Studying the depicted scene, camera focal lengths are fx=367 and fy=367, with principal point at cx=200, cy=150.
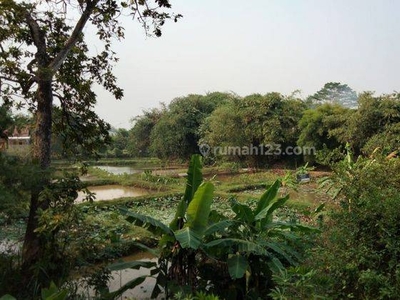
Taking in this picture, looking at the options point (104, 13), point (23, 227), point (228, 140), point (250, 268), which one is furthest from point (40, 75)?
point (228, 140)

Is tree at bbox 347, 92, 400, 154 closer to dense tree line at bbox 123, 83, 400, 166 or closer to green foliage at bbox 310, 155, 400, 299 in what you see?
dense tree line at bbox 123, 83, 400, 166

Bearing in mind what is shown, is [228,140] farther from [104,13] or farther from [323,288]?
[323,288]

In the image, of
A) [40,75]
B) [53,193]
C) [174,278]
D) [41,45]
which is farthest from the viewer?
[41,45]

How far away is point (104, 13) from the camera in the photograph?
507cm

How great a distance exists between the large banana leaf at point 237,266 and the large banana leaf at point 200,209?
42 centimetres

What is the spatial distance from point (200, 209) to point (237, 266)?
2.13 ft

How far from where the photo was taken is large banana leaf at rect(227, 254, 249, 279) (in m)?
3.41

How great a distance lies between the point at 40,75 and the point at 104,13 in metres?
1.40

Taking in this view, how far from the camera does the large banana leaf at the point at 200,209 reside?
351 centimetres

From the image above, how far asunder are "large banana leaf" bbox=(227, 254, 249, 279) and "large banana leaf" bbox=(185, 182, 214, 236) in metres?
0.42

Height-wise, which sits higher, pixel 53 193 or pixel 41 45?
pixel 41 45

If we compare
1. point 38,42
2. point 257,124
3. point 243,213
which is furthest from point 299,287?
point 257,124

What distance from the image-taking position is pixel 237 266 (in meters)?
3.52

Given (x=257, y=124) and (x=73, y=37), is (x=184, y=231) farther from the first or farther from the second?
(x=257, y=124)
